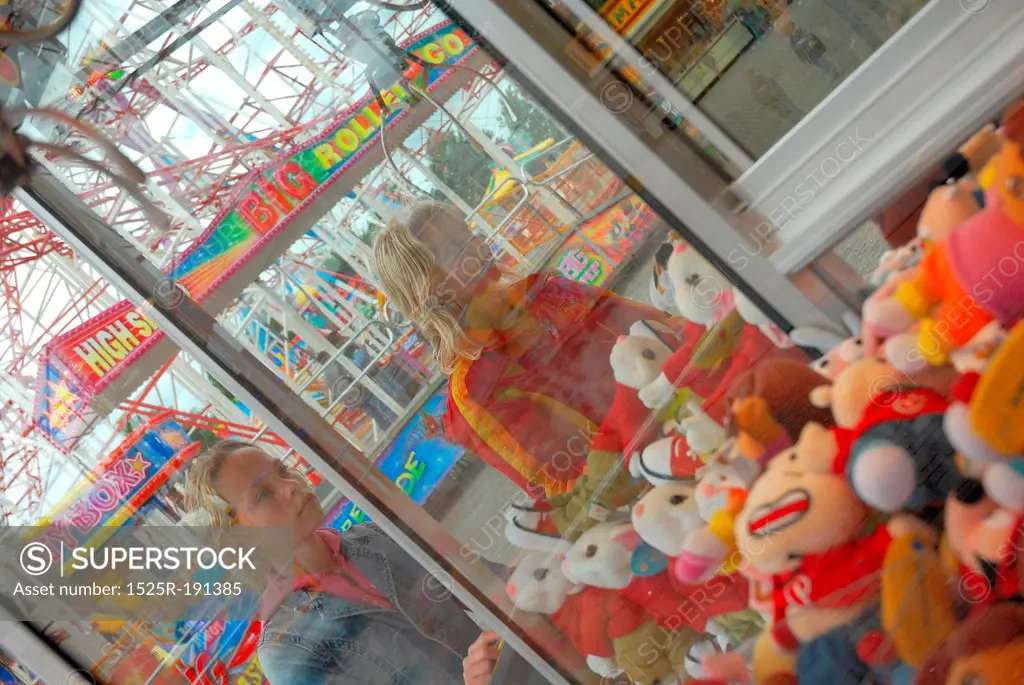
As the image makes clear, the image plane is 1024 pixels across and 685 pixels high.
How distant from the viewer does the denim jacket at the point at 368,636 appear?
1061mm

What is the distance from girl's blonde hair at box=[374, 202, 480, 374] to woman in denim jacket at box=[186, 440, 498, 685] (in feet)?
0.78

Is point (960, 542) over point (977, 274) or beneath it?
beneath

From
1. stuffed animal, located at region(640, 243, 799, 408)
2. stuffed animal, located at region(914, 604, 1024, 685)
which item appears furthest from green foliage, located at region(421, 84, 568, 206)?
stuffed animal, located at region(914, 604, 1024, 685)

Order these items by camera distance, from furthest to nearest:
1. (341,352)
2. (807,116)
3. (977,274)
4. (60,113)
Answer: (341,352), (60,113), (807,116), (977,274)

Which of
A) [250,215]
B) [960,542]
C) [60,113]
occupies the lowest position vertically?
[960,542]

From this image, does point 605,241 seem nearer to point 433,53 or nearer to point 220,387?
point 433,53

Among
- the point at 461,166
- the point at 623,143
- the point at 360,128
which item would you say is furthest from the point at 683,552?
the point at 360,128

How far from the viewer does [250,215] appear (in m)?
1.06

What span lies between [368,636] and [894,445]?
670 mm

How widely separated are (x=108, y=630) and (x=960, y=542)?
3.22ft

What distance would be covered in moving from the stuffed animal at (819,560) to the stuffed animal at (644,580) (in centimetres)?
6

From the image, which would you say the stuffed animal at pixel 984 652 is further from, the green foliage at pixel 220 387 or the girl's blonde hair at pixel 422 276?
the green foliage at pixel 220 387

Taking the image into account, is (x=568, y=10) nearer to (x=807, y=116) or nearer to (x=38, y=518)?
(x=807, y=116)

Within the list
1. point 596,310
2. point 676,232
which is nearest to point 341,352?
point 596,310
